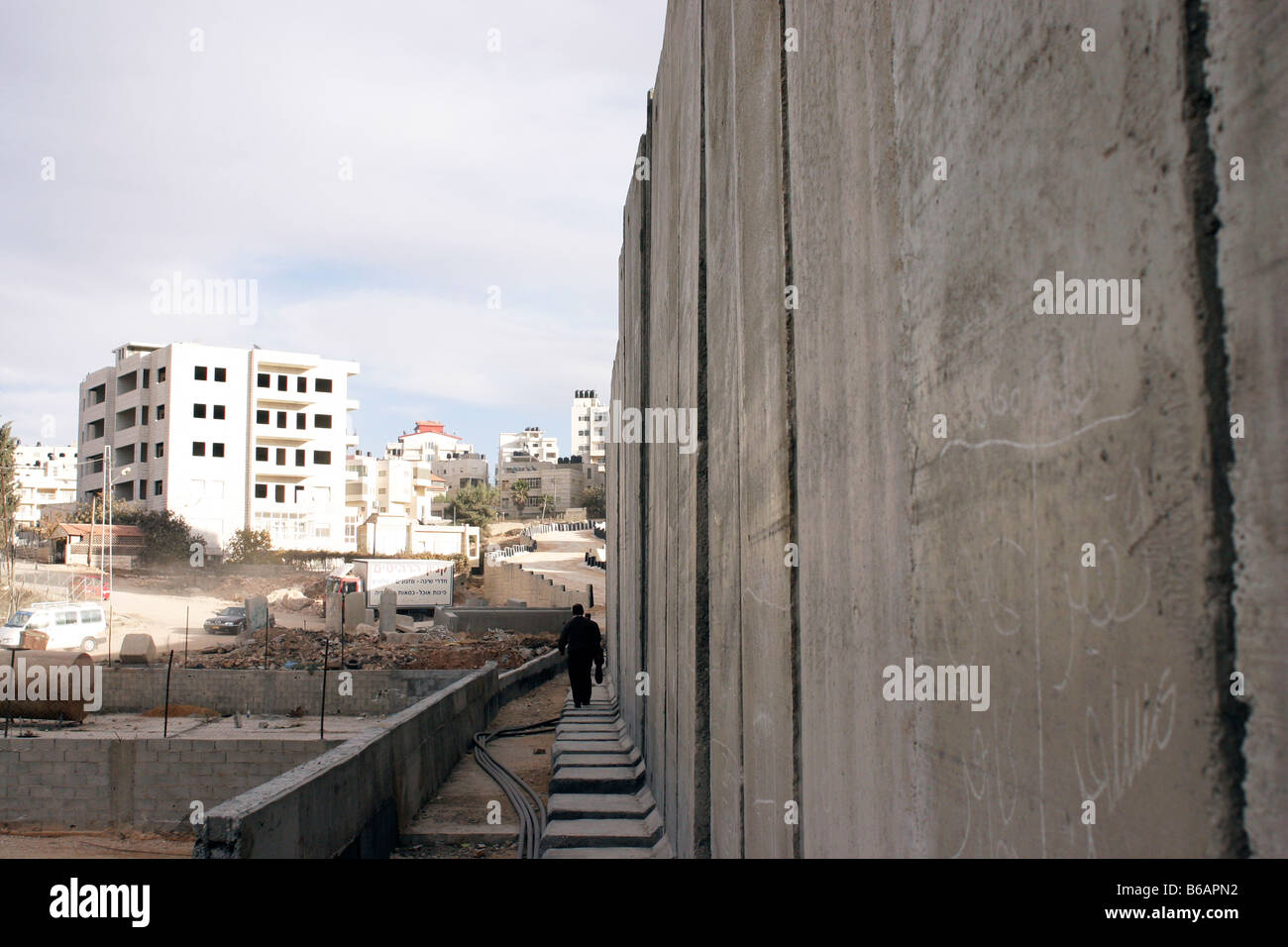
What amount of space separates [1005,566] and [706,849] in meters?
3.88

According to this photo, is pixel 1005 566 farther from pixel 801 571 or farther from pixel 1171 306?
pixel 801 571

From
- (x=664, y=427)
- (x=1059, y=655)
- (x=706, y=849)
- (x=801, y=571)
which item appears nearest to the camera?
(x=1059, y=655)

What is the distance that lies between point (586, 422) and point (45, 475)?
88.6 metres

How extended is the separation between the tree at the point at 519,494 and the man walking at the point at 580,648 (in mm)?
123928

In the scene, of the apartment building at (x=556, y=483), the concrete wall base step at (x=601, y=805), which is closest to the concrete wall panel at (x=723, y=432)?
the concrete wall base step at (x=601, y=805)

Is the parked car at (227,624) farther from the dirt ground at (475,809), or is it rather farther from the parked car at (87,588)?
the dirt ground at (475,809)

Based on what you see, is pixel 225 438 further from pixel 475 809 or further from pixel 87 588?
pixel 475 809

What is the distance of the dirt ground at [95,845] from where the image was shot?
16.9m

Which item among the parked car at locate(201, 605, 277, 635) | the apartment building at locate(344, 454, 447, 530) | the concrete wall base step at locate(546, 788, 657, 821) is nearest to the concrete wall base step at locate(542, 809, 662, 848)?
the concrete wall base step at locate(546, 788, 657, 821)

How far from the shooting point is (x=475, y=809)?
10766 millimetres

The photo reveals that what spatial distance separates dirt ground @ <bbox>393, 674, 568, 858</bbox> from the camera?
30.7 ft
